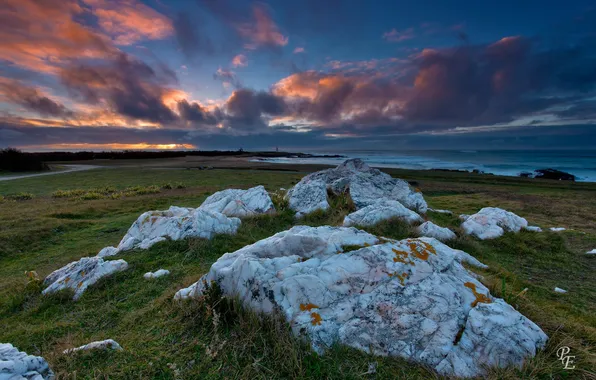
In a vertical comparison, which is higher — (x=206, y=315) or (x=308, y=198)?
(x=308, y=198)

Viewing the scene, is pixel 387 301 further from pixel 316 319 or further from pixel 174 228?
pixel 174 228

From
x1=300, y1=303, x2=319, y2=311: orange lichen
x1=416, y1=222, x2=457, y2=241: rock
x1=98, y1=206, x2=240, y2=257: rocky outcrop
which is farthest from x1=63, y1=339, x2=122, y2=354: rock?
x1=416, y1=222, x2=457, y2=241: rock

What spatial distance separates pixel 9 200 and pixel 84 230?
14971 mm

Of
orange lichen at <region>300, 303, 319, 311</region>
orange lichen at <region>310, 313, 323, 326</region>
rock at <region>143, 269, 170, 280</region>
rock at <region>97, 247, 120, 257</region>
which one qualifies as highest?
orange lichen at <region>300, 303, 319, 311</region>

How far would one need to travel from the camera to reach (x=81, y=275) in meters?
5.88

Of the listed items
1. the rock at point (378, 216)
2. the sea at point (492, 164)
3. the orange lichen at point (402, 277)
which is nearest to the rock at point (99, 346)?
the orange lichen at point (402, 277)

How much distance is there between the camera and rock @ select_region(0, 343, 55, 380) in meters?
2.48

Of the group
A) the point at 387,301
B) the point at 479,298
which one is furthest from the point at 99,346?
the point at 479,298

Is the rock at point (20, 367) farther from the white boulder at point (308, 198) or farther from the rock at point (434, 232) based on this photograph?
the white boulder at point (308, 198)

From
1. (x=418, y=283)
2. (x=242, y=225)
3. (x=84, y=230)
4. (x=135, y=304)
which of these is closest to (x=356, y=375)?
(x=418, y=283)

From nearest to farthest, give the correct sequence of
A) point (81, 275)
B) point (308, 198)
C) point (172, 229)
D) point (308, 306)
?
point (308, 306) → point (81, 275) → point (172, 229) → point (308, 198)

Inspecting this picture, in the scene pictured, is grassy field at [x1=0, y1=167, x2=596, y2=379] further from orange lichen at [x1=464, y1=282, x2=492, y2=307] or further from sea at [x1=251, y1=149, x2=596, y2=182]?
sea at [x1=251, y1=149, x2=596, y2=182]

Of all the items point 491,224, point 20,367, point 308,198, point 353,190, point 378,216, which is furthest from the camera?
point 353,190

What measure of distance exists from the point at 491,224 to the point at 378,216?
4.75 metres
